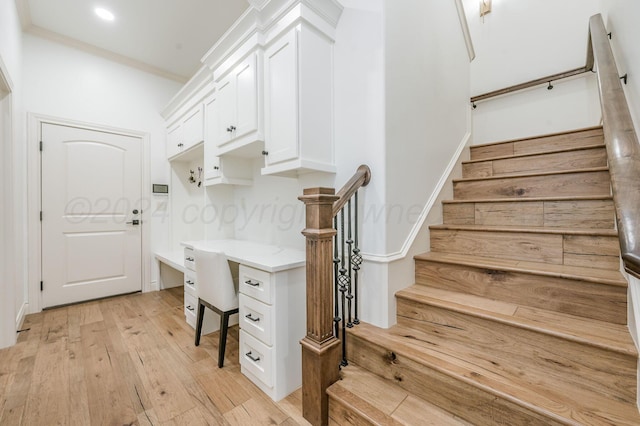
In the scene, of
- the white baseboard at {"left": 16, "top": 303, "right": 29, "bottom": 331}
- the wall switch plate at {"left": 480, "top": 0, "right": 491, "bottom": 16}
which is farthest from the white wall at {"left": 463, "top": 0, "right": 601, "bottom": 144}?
the white baseboard at {"left": 16, "top": 303, "right": 29, "bottom": 331}

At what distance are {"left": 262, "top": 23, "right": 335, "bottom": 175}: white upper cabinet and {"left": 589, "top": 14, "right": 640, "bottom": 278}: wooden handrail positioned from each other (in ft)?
4.19

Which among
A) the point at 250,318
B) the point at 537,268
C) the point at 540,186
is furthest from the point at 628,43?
the point at 250,318

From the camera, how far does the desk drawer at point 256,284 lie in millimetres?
1568

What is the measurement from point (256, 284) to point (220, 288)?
407 mm

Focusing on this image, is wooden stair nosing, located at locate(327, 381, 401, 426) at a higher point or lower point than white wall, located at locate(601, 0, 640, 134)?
lower

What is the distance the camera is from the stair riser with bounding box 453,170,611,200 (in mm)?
1684

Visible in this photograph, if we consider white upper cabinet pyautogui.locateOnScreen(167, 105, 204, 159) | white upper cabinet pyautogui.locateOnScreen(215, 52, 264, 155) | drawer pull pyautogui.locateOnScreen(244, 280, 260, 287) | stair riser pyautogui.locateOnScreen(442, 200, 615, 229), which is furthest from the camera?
white upper cabinet pyautogui.locateOnScreen(167, 105, 204, 159)

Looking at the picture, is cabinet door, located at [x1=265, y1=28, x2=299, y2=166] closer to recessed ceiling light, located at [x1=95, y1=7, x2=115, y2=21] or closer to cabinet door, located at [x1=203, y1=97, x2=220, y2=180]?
cabinet door, located at [x1=203, y1=97, x2=220, y2=180]

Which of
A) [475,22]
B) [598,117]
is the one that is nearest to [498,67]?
[475,22]

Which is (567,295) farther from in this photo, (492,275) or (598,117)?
(598,117)

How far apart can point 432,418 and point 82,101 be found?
446 cm

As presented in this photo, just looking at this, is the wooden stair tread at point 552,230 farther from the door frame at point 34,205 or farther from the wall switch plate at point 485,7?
the door frame at point 34,205

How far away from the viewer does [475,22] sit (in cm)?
345

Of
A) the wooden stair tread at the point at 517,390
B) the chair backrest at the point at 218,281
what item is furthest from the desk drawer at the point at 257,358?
the wooden stair tread at the point at 517,390
